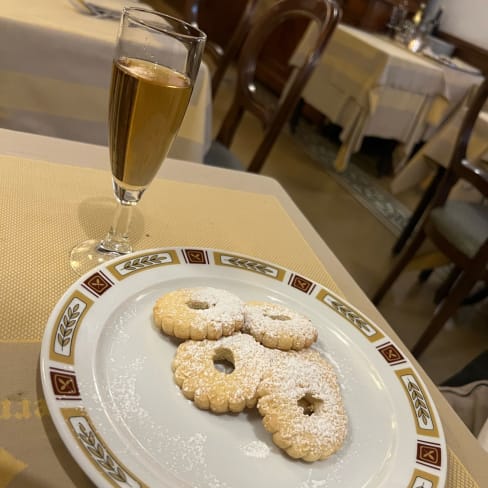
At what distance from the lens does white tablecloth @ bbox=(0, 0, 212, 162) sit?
3.82 feet

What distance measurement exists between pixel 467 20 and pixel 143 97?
4625 mm

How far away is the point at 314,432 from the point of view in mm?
414

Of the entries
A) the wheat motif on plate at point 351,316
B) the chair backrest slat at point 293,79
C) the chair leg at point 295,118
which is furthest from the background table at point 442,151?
the wheat motif on plate at point 351,316

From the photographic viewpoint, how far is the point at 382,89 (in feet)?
10.3

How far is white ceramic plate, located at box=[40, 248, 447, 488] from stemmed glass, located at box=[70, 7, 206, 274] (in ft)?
0.30

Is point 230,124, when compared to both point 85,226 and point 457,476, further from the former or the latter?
point 457,476

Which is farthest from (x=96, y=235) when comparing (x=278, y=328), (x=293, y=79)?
(x=293, y=79)

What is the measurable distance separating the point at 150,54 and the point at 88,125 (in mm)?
784

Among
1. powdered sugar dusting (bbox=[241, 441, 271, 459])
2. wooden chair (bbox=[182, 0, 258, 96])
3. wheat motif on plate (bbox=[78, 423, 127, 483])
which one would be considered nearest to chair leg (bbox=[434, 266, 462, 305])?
wooden chair (bbox=[182, 0, 258, 96])

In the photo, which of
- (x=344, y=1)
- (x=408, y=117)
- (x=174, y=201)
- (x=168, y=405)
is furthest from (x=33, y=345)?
(x=344, y=1)

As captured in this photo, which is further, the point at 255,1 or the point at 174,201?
the point at 255,1

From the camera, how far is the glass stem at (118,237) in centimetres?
60

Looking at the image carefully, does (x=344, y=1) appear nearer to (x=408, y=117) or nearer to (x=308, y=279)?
(x=408, y=117)

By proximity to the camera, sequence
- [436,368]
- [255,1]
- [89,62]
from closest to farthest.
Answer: [89,62]
[255,1]
[436,368]
